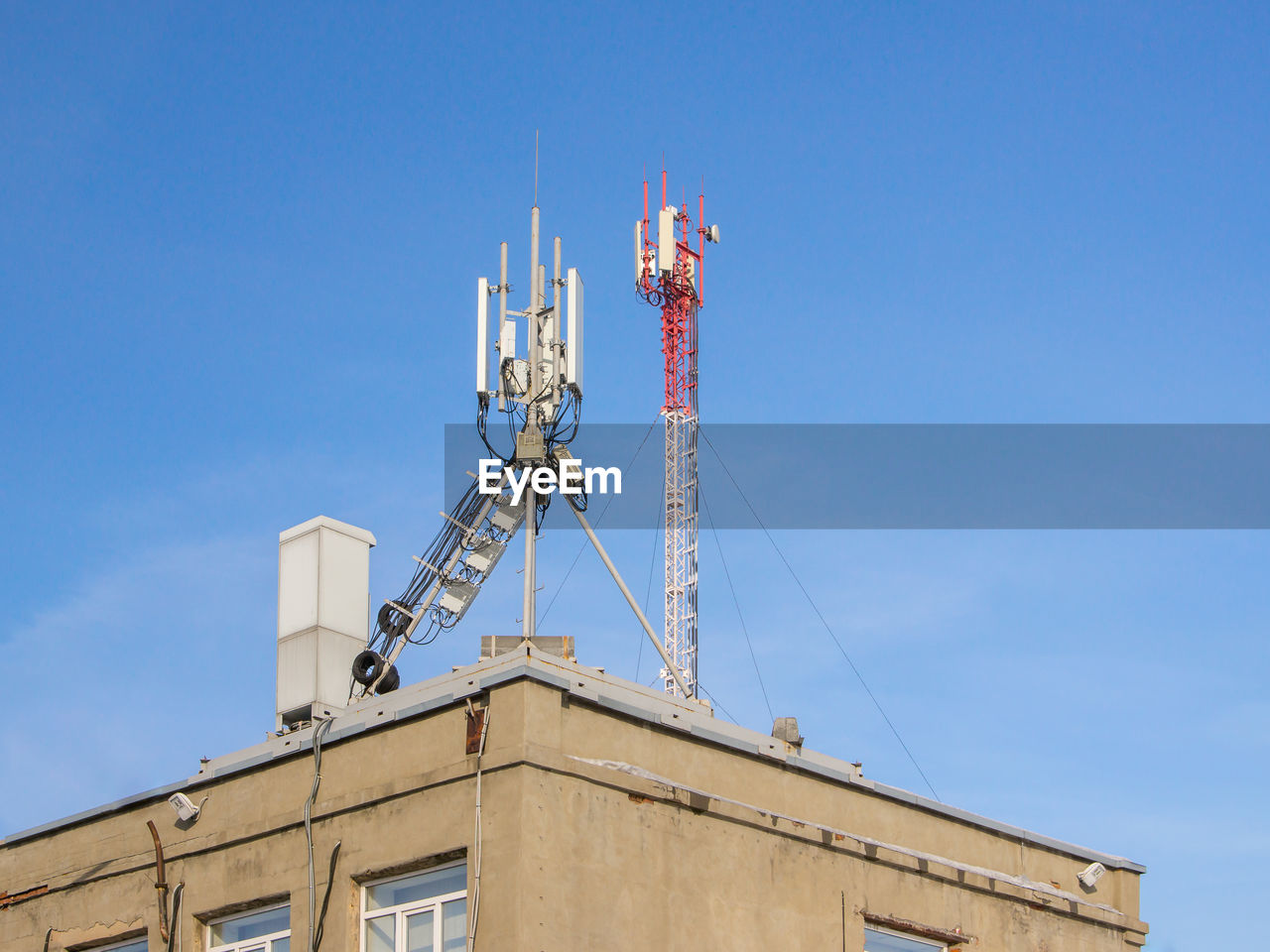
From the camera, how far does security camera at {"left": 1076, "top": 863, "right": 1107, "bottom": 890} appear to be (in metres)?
25.1

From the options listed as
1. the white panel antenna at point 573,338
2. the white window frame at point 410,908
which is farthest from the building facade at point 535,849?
the white panel antenna at point 573,338

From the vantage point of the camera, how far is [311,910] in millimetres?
20516

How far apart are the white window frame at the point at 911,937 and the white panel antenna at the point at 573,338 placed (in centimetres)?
978

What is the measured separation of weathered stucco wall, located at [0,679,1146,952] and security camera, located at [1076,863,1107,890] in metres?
0.26

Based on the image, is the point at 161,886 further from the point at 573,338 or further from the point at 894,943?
the point at 573,338

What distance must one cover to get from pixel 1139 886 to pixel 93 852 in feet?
48.7

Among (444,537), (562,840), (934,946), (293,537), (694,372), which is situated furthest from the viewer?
(694,372)

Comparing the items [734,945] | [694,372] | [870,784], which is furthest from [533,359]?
[694,372]

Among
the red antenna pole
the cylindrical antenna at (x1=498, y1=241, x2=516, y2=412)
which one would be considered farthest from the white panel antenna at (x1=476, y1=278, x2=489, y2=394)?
the red antenna pole

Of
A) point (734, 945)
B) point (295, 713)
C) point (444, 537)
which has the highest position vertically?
point (444, 537)

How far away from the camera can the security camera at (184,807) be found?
22.5m

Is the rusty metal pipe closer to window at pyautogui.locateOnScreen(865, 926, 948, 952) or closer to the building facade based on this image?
the building facade

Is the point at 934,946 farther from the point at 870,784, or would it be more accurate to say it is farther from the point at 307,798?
the point at 307,798

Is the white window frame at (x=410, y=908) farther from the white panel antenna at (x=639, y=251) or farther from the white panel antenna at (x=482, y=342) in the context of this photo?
the white panel antenna at (x=639, y=251)
